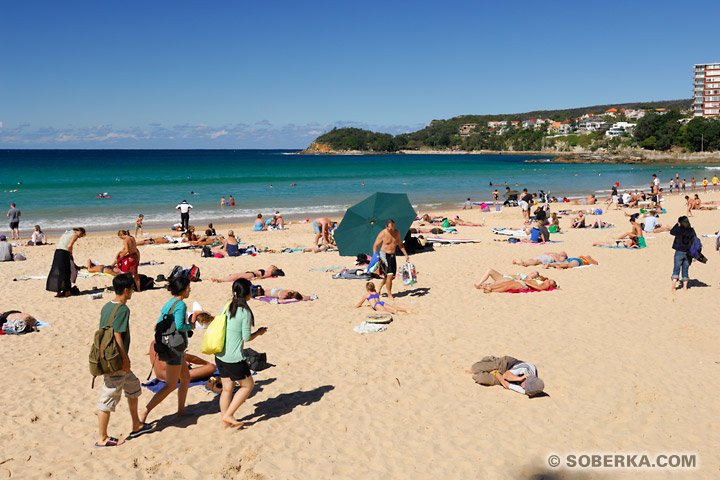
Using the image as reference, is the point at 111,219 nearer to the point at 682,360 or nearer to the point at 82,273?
the point at 82,273

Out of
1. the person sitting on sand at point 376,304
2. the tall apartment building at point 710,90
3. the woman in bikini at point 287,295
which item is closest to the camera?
the person sitting on sand at point 376,304

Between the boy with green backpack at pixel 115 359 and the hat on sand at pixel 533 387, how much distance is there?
391 centimetres

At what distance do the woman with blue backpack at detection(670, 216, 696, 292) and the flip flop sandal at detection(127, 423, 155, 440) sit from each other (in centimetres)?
891

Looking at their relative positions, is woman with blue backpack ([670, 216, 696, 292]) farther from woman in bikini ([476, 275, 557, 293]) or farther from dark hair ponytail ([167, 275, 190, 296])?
dark hair ponytail ([167, 275, 190, 296])

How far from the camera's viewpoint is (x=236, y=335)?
16.0 ft

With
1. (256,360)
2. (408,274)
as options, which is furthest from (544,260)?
(256,360)

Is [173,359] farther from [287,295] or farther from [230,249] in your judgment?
[230,249]

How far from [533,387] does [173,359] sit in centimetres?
369

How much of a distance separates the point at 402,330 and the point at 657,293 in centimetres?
526

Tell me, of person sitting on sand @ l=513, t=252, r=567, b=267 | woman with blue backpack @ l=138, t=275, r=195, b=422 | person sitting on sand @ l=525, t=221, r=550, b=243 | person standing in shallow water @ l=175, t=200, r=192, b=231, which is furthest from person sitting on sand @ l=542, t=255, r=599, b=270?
person standing in shallow water @ l=175, t=200, r=192, b=231

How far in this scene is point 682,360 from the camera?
6910mm

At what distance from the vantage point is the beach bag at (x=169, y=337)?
4945 mm

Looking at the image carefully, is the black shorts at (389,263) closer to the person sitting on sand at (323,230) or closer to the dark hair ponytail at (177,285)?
the dark hair ponytail at (177,285)

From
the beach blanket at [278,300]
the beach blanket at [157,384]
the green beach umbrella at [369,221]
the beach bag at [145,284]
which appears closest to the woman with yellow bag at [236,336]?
the beach blanket at [157,384]
